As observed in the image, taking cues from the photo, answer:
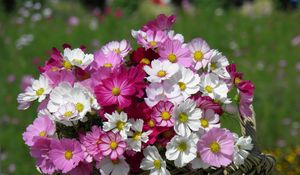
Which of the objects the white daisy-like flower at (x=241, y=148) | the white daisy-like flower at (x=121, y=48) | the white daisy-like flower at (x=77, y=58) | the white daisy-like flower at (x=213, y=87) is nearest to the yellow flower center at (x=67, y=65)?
the white daisy-like flower at (x=77, y=58)

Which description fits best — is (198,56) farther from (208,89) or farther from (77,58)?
(77,58)

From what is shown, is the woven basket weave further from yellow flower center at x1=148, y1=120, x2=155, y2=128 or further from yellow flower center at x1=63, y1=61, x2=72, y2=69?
yellow flower center at x1=63, y1=61, x2=72, y2=69

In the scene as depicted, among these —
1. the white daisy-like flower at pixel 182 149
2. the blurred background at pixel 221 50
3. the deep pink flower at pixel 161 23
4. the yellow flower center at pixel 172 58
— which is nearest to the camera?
the white daisy-like flower at pixel 182 149

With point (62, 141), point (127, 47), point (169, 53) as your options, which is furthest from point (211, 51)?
point (62, 141)

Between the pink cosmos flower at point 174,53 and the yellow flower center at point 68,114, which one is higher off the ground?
the pink cosmos flower at point 174,53

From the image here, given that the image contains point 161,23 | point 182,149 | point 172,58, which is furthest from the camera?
point 161,23

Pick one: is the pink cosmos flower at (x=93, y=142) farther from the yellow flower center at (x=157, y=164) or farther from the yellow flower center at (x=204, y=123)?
the yellow flower center at (x=204, y=123)

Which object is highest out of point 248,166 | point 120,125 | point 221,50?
point 120,125

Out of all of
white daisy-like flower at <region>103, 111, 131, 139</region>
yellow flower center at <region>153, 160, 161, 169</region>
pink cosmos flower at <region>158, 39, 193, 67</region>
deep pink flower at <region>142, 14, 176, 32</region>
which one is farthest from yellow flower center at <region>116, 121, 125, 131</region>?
deep pink flower at <region>142, 14, 176, 32</region>

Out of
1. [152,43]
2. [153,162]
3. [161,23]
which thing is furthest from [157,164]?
[161,23]
